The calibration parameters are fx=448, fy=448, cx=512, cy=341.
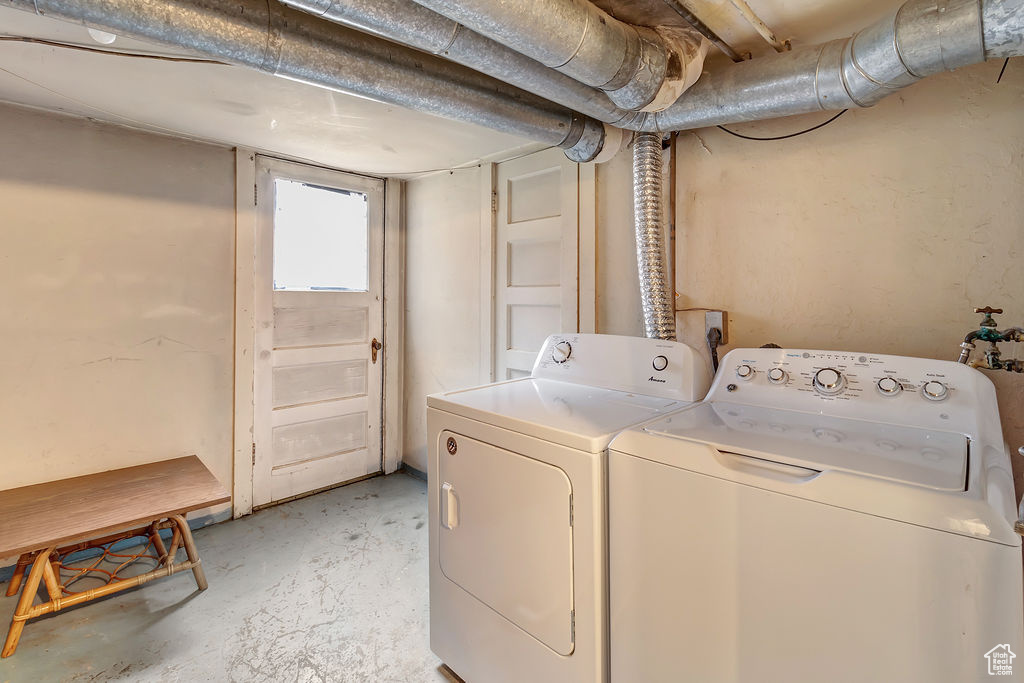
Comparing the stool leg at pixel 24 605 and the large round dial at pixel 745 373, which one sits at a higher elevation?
the large round dial at pixel 745 373

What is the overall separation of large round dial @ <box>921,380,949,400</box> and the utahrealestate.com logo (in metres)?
0.64

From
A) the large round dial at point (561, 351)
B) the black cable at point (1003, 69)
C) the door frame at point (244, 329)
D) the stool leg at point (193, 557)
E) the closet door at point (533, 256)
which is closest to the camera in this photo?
the black cable at point (1003, 69)

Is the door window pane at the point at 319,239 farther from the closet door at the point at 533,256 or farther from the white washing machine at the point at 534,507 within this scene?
the white washing machine at the point at 534,507

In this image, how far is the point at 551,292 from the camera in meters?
2.33

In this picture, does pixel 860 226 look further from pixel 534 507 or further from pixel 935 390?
pixel 534 507

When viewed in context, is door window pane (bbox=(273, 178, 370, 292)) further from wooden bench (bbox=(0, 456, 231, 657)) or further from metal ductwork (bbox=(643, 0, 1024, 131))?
metal ductwork (bbox=(643, 0, 1024, 131))

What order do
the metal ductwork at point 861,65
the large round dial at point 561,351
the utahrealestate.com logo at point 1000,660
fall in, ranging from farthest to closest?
1. the large round dial at point 561,351
2. the metal ductwork at point 861,65
3. the utahrealestate.com logo at point 1000,660

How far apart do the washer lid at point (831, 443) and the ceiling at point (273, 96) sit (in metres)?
1.16

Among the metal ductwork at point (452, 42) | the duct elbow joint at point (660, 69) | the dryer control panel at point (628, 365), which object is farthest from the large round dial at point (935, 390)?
the metal ductwork at point (452, 42)

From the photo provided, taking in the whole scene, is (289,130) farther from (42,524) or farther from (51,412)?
(42,524)

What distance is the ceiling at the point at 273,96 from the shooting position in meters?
1.34

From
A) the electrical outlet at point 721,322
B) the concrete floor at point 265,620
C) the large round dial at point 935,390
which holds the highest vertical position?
the electrical outlet at point 721,322

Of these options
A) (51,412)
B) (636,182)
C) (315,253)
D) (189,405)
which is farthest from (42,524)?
(636,182)

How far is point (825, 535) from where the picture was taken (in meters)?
0.79
